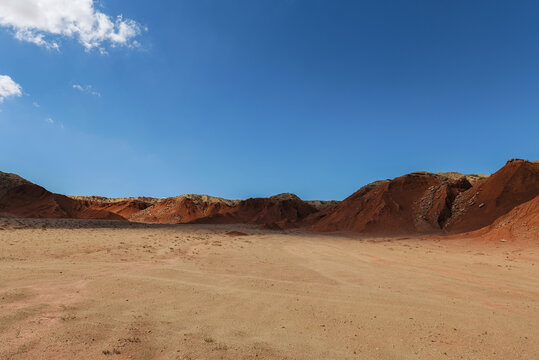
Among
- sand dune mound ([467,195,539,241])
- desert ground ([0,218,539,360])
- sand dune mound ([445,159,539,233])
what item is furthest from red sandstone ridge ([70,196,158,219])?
sand dune mound ([467,195,539,241])

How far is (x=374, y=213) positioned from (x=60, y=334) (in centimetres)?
3504

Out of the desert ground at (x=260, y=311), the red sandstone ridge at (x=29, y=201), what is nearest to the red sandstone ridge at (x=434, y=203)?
the desert ground at (x=260, y=311)

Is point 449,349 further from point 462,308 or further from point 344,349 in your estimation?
point 462,308

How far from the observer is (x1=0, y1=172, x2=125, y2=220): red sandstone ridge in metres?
45.4

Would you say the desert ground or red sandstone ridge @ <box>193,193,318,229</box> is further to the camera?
red sandstone ridge @ <box>193,193,318,229</box>

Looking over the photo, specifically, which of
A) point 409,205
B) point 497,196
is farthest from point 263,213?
point 497,196

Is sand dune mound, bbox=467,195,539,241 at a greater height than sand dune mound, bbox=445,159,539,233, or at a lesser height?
lesser

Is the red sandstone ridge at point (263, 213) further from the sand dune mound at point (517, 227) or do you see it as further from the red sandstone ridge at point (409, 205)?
the sand dune mound at point (517, 227)

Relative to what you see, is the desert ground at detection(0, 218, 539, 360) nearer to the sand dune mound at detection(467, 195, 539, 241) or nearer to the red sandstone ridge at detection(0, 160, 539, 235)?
the sand dune mound at detection(467, 195, 539, 241)

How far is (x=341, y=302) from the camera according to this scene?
21.0 ft

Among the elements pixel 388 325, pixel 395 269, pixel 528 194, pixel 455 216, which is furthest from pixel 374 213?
pixel 388 325

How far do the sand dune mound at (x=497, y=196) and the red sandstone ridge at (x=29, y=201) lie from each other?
5507cm

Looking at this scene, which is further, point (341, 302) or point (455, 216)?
point (455, 216)

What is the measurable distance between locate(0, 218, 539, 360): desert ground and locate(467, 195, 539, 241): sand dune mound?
877cm
